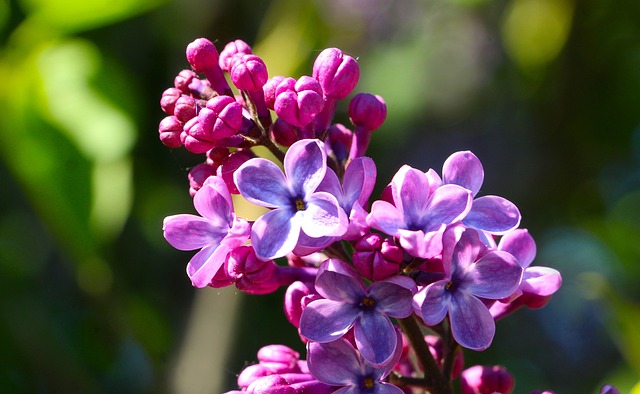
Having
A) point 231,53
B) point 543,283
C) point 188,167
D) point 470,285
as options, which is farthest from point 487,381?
point 188,167

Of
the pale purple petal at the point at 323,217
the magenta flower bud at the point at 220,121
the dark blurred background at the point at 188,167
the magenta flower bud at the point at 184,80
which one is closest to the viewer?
the pale purple petal at the point at 323,217

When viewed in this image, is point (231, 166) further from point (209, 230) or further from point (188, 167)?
point (188, 167)

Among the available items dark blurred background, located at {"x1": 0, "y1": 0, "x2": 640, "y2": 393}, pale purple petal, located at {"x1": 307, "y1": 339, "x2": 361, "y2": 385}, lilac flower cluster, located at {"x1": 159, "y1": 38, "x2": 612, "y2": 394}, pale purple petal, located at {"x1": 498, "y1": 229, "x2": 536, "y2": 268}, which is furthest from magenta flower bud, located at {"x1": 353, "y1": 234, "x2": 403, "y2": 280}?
dark blurred background, located at {"x1": 0, "y1": 0, "x2": 640, "y2": 393}

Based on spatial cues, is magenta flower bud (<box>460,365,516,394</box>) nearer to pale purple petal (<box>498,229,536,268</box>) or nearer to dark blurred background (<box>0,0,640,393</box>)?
pale purple petal (<box>498,229,536,268</box>)

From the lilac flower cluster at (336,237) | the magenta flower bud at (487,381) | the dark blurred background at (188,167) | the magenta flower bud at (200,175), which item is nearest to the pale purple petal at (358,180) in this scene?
the lilac flower cluster at (336,237)

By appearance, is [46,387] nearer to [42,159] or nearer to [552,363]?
[42,159]

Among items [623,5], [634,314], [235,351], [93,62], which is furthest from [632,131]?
[93,62]

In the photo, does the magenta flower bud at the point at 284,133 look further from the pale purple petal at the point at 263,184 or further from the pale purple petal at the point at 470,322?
the pale purple petal at the point at 470,322
